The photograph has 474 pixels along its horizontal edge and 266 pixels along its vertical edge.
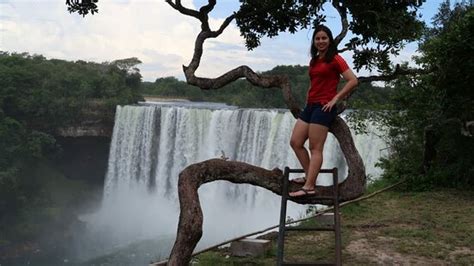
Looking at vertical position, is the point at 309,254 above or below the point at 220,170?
below

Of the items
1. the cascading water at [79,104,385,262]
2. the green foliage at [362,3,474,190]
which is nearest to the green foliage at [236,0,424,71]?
the green foliage at [362,3,474,190]

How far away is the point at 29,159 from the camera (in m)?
29.2

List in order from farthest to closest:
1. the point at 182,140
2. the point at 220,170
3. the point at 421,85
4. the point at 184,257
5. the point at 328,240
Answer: the point at 182,140 < the point at 421,85 < the point at 328,240 < the point at 220,170 < the point at 184,257

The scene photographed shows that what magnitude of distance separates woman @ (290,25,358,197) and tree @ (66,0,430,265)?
0.27 metres

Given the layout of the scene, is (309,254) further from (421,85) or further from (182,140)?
(182,140)

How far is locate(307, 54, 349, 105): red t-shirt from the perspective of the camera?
3842 mm

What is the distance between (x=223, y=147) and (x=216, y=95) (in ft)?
72.5

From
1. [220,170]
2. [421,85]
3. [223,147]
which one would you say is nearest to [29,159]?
[223,147]

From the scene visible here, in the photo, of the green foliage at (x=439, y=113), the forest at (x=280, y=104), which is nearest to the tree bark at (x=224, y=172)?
the forest at (x=280, y=104)

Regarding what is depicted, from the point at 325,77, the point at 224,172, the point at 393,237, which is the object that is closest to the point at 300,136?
the point at 325,77

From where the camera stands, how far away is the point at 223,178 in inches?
149

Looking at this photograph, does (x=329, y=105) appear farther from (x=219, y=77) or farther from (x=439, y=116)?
(x=439, y=116)

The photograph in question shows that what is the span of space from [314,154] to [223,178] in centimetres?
68

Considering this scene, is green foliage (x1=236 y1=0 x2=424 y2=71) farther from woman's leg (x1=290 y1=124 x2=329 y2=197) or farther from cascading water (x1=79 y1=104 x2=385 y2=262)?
cascading water (x1=79 y1=104 x2=385 y2=262)
